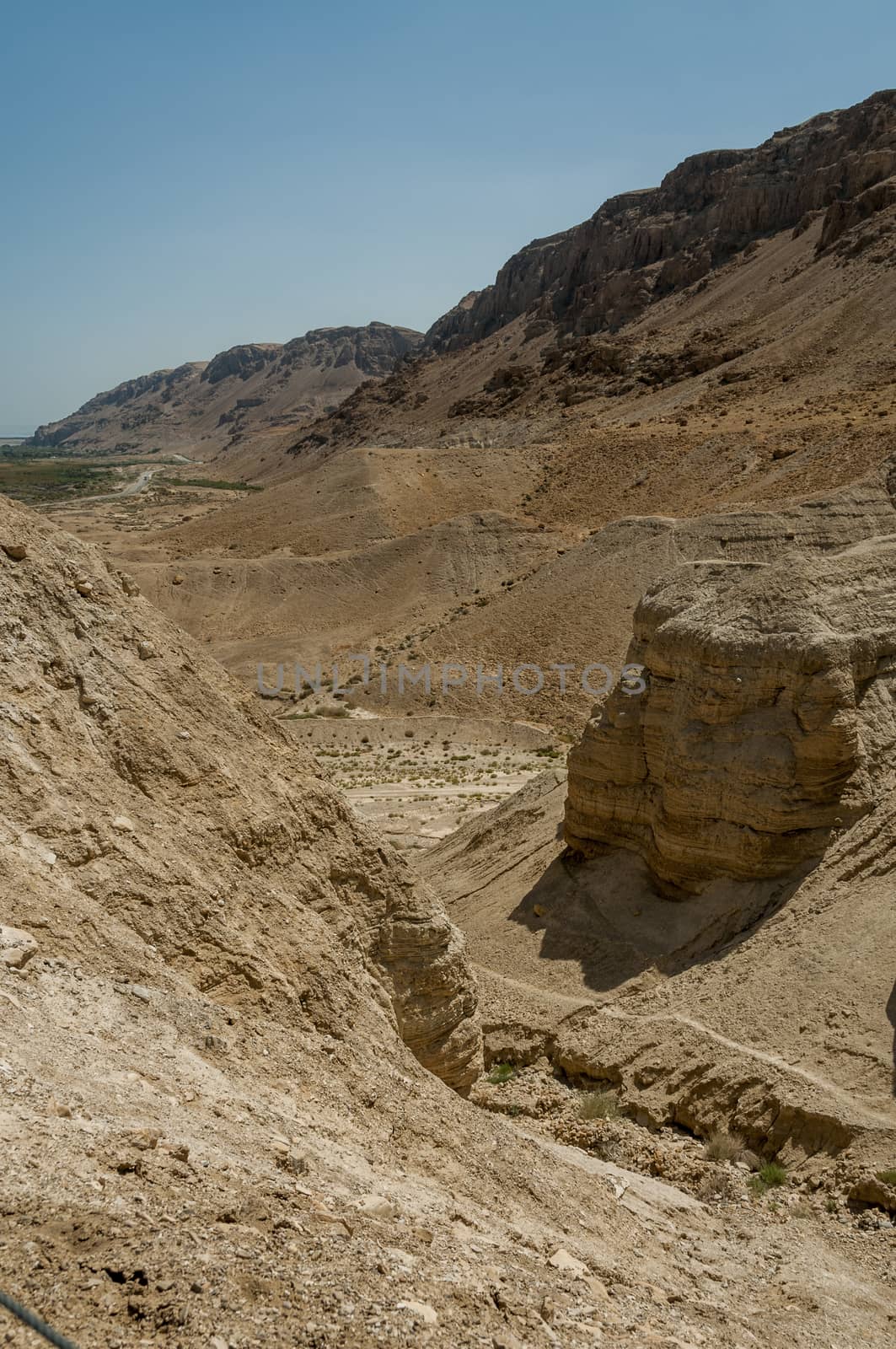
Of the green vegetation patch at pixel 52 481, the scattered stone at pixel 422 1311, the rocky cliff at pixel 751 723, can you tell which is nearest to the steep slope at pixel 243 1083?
the scattered stone at pixel 422 1311

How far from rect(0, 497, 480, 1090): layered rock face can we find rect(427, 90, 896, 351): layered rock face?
7399 centimetres

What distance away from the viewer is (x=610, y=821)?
44.7ft

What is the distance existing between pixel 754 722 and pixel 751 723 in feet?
0.13

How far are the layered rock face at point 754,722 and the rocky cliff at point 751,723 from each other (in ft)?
0.05

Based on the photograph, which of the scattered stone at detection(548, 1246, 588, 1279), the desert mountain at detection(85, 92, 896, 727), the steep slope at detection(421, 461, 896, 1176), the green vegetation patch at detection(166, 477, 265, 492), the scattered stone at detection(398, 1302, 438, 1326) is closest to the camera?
the scattered stone at detection(398, 1302, 438, 1326)

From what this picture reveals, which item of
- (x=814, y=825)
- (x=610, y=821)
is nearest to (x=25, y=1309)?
(x=814, y=825)

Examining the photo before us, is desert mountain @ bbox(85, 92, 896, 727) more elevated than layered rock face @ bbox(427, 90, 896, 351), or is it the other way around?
layered rock face @ bbox(427, 90, 896, 351)

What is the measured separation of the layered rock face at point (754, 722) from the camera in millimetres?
11414

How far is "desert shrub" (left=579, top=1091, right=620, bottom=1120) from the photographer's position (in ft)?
32.5

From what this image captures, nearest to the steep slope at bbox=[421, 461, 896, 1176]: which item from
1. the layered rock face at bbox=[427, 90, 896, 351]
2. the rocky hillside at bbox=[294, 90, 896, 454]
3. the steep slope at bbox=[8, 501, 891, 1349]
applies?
the steep slope at bbox=[8, 501, 891, 1349]

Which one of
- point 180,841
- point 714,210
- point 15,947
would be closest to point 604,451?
point 180,841

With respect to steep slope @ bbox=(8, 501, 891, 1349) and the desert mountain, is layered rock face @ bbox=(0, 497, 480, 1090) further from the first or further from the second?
the desert mountain

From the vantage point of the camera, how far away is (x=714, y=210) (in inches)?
3681

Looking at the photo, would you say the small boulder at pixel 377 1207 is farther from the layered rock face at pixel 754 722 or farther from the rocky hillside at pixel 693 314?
the rocky hillside at pixel 693 314
